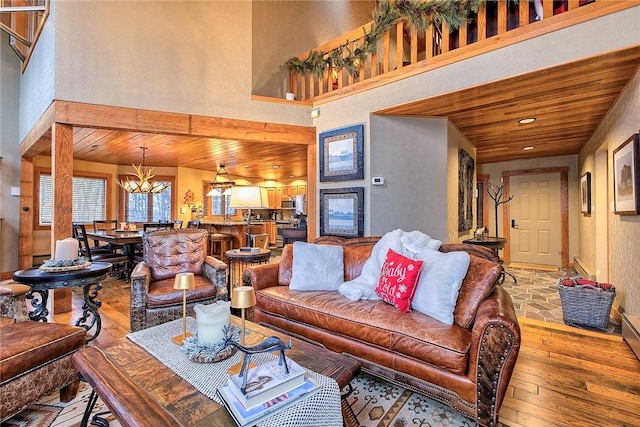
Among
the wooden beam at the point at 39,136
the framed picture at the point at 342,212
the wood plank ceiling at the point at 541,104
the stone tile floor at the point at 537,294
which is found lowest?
the stone tile floor at the point at 537,294

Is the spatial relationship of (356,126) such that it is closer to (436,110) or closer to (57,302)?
(436,110)

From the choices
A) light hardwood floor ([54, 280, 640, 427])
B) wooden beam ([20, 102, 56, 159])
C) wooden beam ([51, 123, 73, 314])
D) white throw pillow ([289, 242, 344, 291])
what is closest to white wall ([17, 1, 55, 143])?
wooden beam ([20, 102, 56, 159])

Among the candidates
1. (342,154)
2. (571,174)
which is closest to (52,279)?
(342,154)

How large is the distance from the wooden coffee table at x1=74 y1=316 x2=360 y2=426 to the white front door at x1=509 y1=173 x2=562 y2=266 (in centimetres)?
682

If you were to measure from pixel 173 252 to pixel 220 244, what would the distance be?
3449 mm

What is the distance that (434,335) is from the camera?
1815 mm

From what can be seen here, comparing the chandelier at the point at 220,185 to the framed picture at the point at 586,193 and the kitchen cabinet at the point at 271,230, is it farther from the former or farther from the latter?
the framed picture at the point at 586,193

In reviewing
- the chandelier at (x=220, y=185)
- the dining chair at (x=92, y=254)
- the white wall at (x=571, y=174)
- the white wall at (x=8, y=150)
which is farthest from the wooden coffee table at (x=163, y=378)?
the white wall at (x=571, y=174)

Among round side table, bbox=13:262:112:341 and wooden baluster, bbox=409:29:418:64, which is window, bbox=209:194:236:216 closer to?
round side table, bbox=13:262:112:341

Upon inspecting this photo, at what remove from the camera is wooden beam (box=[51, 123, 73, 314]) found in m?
3.31

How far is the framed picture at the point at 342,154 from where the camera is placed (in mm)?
3945

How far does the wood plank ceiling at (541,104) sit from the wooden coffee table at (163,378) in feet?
9.34

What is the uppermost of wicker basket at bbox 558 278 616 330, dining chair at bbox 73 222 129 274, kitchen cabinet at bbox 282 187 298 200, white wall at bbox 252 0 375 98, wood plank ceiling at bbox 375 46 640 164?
white wall at bbox 252 0 375 98

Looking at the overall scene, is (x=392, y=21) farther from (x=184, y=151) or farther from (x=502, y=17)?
(x=184, y=151)
